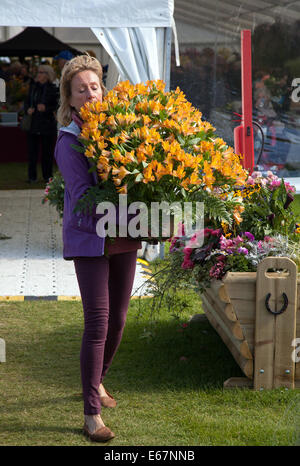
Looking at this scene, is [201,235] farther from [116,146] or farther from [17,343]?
[17,343]

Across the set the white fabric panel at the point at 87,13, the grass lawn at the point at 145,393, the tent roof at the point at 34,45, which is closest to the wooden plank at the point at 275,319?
the grass lawn at the point at 145,393

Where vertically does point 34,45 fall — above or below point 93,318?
above

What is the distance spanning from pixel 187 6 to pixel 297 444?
24.0 ft

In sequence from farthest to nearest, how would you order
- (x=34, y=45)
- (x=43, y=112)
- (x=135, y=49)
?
(x=34, y=45)
(x=43, y=112)
(x=135, y=49)

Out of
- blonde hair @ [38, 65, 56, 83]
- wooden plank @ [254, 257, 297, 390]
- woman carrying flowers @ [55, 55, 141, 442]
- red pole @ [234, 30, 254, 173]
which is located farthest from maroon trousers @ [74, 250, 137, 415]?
blonde hair @ [38, 65, 56, 83]

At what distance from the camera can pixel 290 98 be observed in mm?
9602

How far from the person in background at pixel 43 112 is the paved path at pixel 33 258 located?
1.21 meters

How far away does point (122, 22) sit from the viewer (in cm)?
646

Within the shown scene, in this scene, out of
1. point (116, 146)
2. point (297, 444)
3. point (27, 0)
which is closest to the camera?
point (297, 444)

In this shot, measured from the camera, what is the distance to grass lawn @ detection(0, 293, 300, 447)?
130 inches

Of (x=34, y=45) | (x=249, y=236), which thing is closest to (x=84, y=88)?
(x=249, y=236)

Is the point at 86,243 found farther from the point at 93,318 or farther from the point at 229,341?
the point at 229,341

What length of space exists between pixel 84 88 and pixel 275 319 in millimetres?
1507

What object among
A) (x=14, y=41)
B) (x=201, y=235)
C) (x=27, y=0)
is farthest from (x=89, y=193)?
(x=14, y=41)
